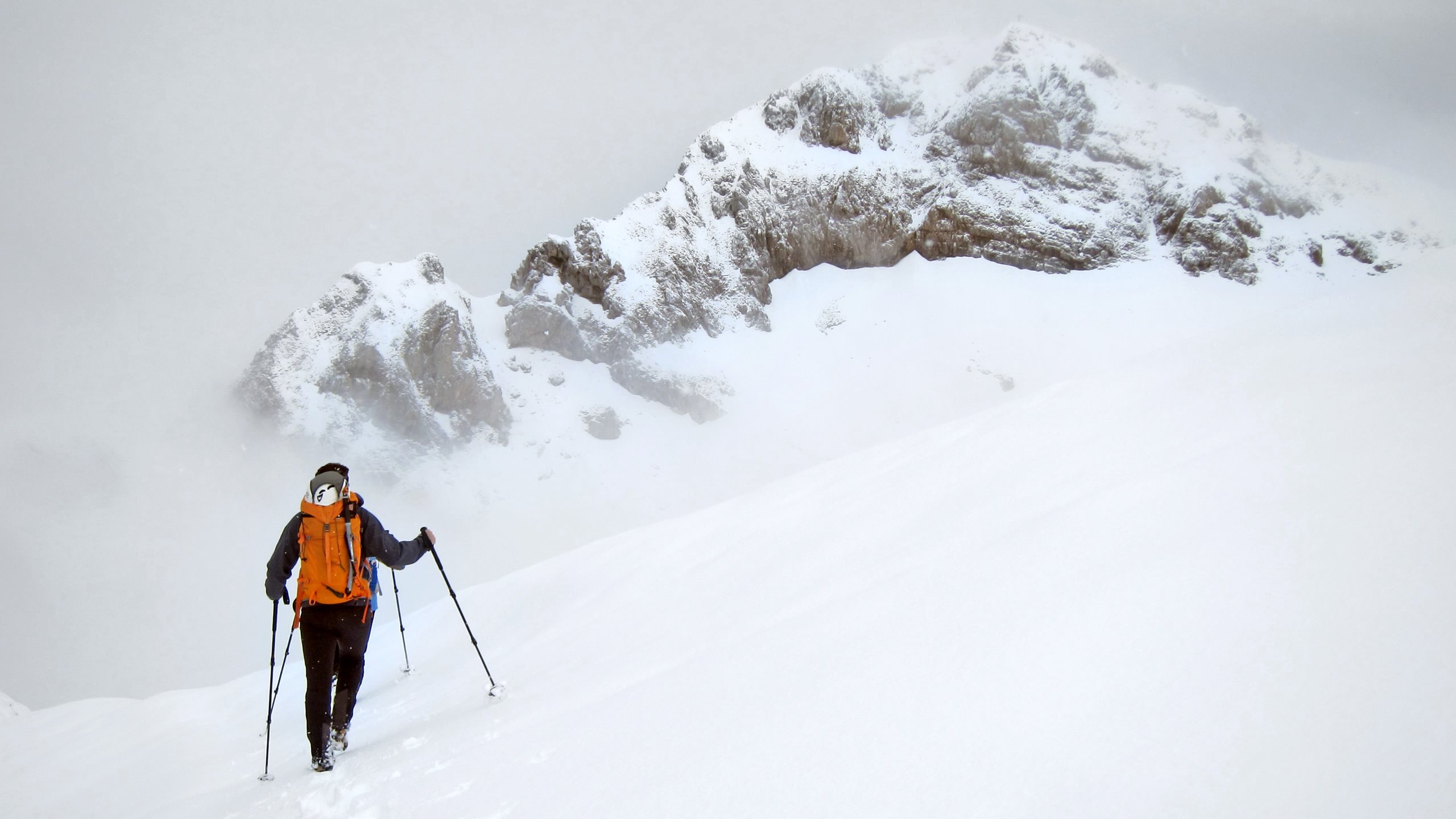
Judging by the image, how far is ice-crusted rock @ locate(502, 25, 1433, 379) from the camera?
69.6m

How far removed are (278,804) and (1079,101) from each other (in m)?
94.9

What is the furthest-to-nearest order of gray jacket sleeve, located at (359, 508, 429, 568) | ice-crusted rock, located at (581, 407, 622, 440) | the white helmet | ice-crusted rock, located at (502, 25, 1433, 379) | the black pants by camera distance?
ice-crusted rock, located at (502, 25, 1433, 379)
ice-crusted rock, located at (581, 407, 622, 440)
gray jacket sleeve, located at (359, 508, 429, 568)
the white helmet
the black pants

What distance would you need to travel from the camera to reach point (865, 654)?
3.50 metres

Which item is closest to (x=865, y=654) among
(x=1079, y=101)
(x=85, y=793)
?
(x=85, y=793)

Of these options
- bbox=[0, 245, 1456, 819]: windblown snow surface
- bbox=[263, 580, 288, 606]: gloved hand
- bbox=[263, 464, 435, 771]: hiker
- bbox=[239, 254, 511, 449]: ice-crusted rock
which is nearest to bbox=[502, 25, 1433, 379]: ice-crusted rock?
bbox=[239, 254, 511, 449]: ice-crusted rock

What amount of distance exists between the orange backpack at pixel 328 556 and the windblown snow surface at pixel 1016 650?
1213mm

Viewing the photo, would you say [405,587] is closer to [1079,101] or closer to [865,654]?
[865,654]

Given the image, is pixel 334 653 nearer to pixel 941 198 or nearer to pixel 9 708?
pixel 9 708

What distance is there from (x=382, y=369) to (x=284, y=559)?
58.8 meters

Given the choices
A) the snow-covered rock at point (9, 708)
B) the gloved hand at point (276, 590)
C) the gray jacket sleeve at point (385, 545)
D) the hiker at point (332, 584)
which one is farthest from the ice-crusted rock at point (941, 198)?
the hiker at point (332, 584)

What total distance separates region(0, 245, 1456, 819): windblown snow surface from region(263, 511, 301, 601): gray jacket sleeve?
1.38 meters

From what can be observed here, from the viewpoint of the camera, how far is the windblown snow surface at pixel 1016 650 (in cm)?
222

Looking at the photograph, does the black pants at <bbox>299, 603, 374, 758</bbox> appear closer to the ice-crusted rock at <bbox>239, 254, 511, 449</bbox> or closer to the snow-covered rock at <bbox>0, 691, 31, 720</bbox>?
the snow-covered rock at <bbox>0, 691, 31, 720</bbox>

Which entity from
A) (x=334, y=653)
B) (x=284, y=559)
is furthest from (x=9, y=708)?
(x=334, y=653)
